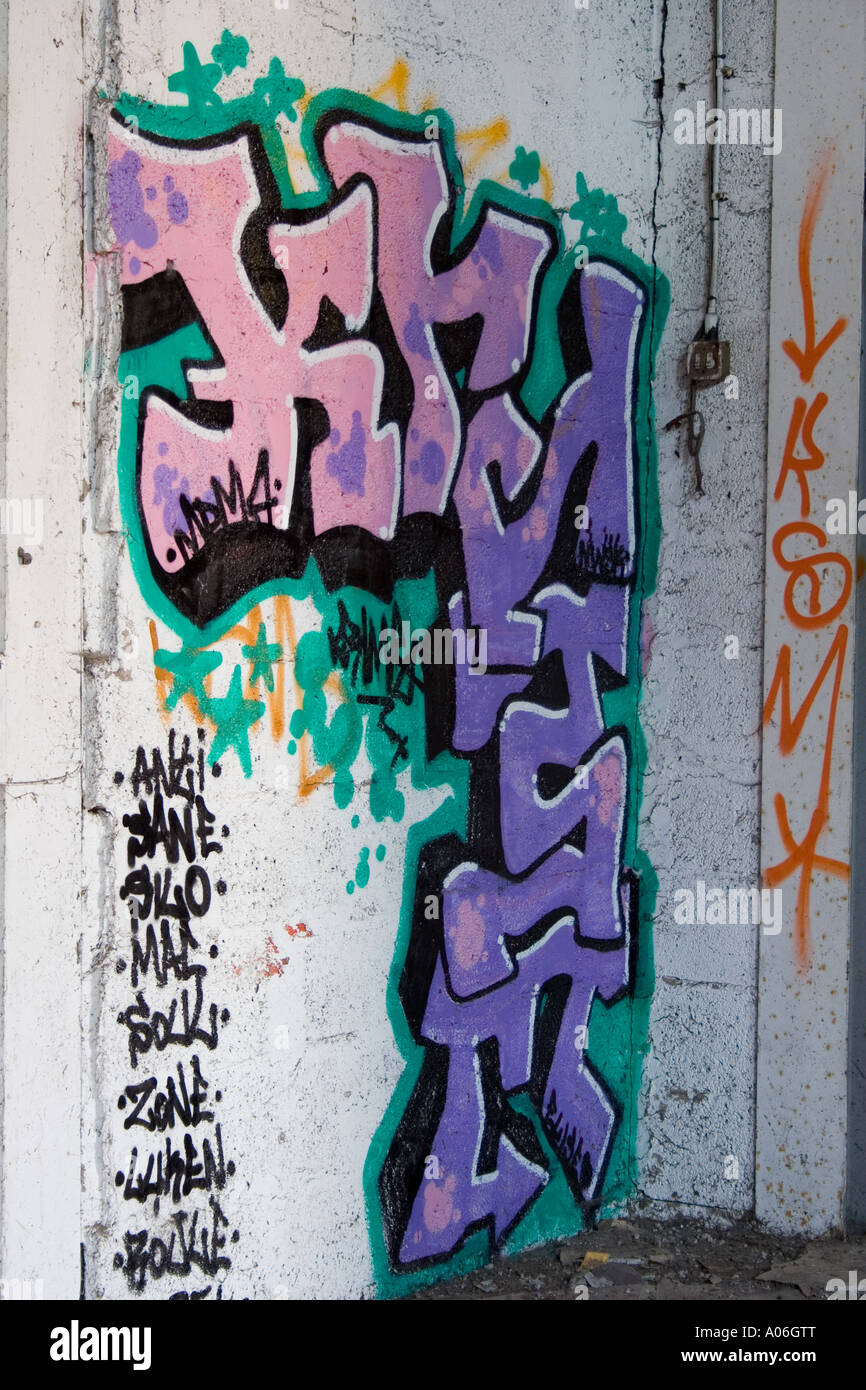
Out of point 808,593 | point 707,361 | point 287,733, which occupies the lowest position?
point 287,733

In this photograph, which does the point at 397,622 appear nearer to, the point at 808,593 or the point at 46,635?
the point at 46,635

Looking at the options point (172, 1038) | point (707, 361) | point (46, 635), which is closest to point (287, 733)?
point (46, 635)

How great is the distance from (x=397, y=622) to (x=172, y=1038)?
1.26 m

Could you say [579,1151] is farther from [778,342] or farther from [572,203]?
[572,203]

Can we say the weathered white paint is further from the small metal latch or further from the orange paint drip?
the orange paint drip

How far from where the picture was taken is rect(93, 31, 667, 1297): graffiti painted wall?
9.34ft

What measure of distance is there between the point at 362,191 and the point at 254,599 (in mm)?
1159

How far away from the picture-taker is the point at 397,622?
3.39 m

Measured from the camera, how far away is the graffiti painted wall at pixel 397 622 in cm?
285

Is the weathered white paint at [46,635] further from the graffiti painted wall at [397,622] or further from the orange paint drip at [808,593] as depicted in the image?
the orange paint drip at [808,593]

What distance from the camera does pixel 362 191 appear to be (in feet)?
10.6

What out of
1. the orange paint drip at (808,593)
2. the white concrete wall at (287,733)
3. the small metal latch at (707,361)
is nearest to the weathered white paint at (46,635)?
the white concrete wall at (287,733)

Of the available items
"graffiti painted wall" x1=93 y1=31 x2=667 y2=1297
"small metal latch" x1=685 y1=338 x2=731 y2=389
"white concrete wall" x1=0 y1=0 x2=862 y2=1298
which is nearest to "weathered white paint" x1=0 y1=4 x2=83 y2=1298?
"white concrete wall" x1=0 y1=0 x2=862 y2=1298
